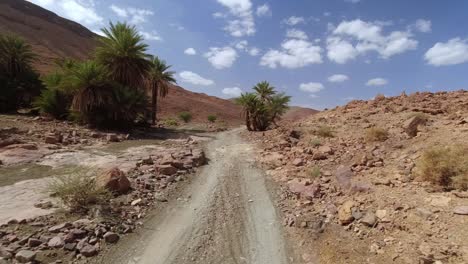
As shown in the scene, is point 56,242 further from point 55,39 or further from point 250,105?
point 55,39

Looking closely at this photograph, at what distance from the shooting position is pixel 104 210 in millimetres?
6543

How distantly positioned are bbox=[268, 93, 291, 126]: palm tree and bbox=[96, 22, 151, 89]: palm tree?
11.2m

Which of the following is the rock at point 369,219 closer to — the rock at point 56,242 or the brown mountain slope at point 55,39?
the rock at point 56,242

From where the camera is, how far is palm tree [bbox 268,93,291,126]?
2794cm

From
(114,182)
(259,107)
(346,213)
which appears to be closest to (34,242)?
(114,182)

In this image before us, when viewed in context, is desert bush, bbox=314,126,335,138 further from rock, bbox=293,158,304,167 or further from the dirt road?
the dirt road

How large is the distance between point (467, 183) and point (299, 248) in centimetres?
346

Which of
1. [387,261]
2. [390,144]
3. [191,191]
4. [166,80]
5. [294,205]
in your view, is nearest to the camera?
[387,261]

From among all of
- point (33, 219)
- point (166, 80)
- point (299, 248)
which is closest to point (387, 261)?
point (299, 248)

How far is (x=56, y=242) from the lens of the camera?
17.6 feet

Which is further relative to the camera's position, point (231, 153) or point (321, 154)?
point (231, 153)

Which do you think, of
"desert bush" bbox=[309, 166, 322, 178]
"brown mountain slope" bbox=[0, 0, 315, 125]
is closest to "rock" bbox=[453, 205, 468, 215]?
"desert bush" bbox=[309, 166, 322, 178]

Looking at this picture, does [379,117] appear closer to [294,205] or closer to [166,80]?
[294,205]

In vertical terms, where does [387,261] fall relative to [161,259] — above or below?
above
